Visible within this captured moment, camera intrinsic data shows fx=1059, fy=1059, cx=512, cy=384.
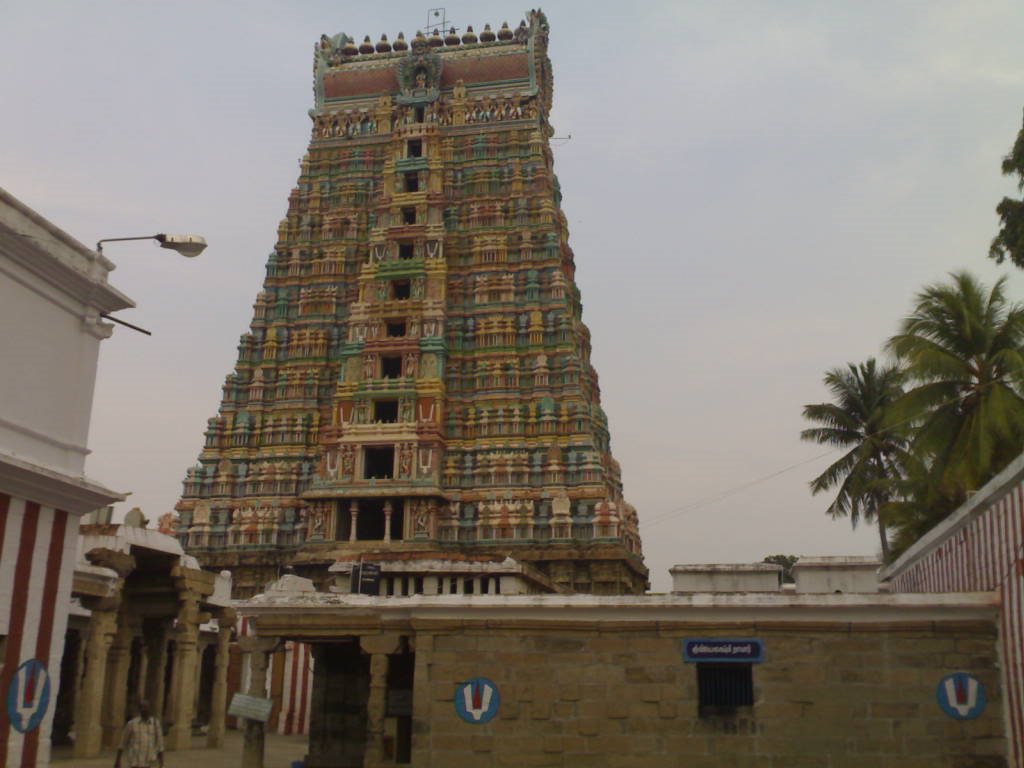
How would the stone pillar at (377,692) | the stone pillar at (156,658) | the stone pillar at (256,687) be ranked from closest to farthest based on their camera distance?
the stone pillar at (377,692)
the stone pillar at (256,687)
the stone pillar at (156,658)

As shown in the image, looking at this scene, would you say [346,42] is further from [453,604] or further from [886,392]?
[453,604]

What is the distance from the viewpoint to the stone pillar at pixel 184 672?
26.3m

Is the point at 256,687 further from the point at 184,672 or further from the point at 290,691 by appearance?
the point at 290,691

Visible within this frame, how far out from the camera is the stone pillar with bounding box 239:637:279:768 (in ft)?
65.6

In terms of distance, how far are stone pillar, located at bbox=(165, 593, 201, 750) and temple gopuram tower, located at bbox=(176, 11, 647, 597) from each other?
40.6 ft

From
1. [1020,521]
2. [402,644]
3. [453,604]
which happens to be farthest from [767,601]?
[402,644]

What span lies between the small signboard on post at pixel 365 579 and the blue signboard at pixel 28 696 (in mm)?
14598

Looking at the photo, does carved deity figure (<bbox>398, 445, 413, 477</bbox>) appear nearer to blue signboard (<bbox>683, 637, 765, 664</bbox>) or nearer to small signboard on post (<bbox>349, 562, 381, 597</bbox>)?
small signboard on post (<bbox>349, 562, 381, 597</bbox>)

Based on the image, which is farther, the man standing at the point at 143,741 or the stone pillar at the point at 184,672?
the stone pillar at the point at 184,672

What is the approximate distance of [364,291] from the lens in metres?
50.8

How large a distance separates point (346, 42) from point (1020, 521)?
5266cm

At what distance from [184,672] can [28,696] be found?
12576 mm

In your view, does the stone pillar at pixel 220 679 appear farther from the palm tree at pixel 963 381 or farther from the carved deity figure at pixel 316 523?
the palm tree at pixel 963 381

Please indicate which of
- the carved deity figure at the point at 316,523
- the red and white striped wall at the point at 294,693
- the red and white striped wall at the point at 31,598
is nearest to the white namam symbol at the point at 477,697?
the red and white striped wall at the point at 31,598
